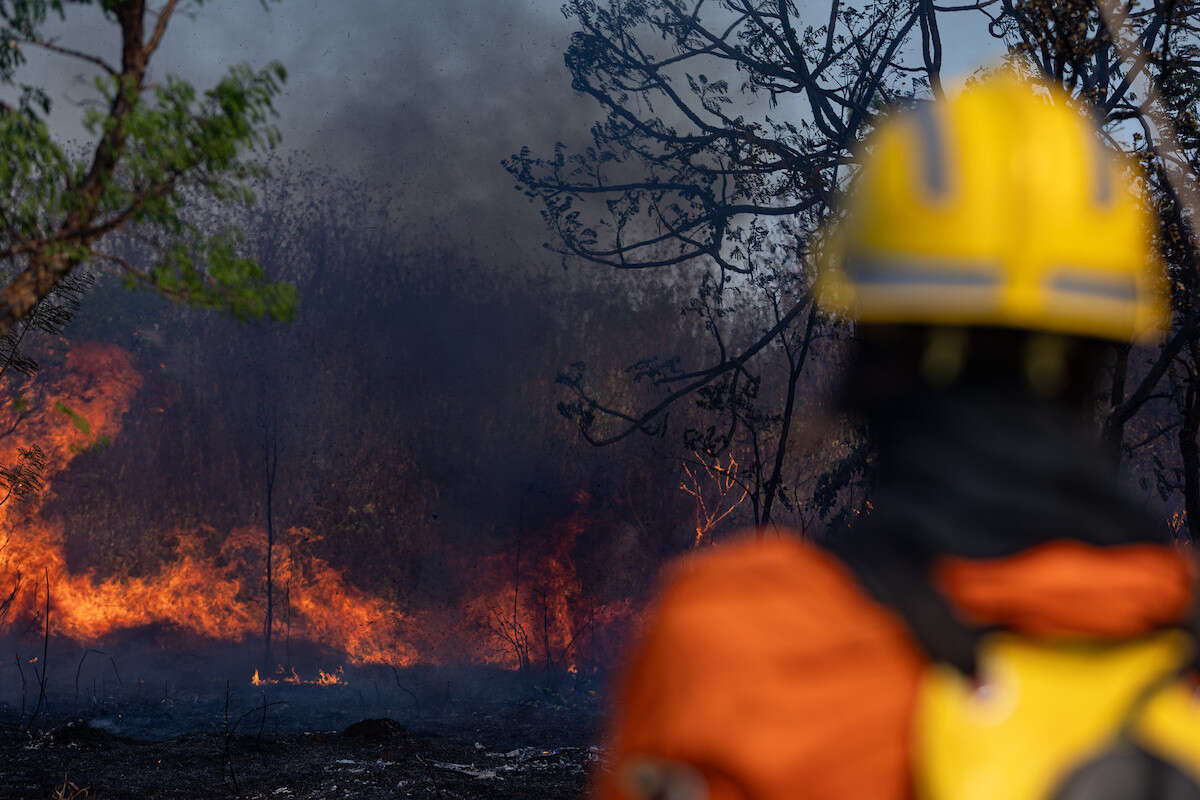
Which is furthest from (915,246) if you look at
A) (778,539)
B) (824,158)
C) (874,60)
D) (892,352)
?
(874,60)

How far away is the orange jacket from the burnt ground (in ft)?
33.0

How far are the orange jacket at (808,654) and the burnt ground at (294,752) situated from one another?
396 inches

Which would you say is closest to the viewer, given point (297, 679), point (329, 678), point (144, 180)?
point (144, 180)

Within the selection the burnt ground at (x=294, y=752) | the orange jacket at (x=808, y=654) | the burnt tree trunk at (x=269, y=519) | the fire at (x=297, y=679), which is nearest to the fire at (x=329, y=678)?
the fire at (x=297, y=679)

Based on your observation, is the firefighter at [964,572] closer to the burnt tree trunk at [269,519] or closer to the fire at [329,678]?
the burnt tree trunk at [269,519]

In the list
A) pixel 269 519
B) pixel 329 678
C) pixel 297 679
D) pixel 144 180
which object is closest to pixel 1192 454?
pixel 144 180

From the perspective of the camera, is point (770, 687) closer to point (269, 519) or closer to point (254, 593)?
point (269, 519)

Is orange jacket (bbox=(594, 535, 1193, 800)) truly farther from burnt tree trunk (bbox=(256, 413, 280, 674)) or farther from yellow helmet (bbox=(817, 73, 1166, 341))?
burnt tree trunk (bbox=(256, 413, 280, 674))

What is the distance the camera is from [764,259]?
13945mm

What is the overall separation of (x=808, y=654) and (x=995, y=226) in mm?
419

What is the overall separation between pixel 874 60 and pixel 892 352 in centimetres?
1155

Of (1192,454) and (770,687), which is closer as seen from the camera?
(770,687)

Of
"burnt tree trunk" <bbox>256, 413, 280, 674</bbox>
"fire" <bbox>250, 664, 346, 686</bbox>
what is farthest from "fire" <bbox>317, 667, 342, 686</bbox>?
"burnt tree trunk" <bbox>256, 413, 280, 674</bbox>

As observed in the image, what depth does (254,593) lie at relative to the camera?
88.3 ft
